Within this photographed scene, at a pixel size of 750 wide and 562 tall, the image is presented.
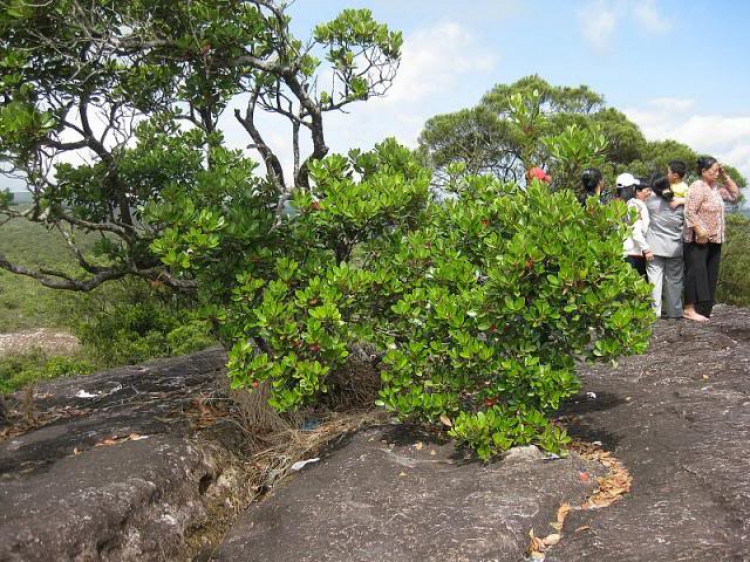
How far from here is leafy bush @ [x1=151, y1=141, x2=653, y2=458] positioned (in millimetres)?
3814

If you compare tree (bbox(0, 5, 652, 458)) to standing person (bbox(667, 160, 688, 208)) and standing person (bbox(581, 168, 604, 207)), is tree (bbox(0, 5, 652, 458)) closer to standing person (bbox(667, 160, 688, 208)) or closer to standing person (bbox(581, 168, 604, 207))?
standing person (bbox(581, 168, 604, 207))

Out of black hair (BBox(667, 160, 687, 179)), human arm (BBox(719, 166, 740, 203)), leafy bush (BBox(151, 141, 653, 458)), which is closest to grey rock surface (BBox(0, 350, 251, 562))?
leafy bush (BBox(151, 141, 653, 458))

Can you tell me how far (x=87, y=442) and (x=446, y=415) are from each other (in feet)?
8.08

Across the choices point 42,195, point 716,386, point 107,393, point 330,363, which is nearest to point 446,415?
point 330,363

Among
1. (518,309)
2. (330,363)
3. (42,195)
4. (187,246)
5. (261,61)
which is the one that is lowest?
(330,363)

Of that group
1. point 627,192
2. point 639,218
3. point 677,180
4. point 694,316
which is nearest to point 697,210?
point 677,180

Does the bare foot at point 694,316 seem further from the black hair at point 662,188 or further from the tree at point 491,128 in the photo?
the tree at point 491,128

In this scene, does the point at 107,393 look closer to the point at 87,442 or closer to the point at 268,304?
the point at 87,442

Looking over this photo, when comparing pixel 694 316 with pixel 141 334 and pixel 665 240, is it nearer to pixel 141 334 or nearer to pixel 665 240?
pixel 665 240

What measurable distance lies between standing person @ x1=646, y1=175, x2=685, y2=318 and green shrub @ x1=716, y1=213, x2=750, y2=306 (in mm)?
9525

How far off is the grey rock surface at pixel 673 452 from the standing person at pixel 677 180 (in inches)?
61.9

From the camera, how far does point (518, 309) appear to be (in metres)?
3.80

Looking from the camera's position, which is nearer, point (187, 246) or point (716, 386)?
point (187, 246)

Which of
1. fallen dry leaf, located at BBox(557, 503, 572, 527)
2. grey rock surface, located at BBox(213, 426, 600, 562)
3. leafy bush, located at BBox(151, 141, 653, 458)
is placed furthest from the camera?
leafy bush, located at BBox(151, 141, 653, 458)
